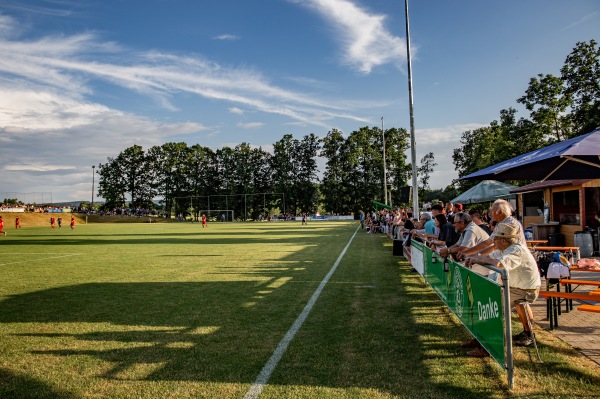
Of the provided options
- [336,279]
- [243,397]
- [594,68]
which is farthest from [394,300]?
[594,68]

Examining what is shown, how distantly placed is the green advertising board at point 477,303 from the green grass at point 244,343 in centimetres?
34

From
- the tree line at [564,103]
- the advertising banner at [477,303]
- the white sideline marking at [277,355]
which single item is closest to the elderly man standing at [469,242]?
the advertising banner at [477,303]

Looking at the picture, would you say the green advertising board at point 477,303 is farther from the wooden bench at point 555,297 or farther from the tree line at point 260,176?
the tree line at point 260,176

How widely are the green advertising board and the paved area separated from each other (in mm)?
1334

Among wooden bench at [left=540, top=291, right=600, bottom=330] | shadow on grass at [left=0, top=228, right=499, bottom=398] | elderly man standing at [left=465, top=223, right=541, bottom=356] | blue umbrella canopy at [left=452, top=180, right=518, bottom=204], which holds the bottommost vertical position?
Result: shadow on grass at [left=0, top=228, right=499, bottom=398]

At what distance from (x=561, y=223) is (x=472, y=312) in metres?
15.2

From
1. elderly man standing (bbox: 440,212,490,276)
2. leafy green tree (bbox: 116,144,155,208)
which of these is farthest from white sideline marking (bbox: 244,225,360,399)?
leafy green tree (bbox: 116,144,155,208)

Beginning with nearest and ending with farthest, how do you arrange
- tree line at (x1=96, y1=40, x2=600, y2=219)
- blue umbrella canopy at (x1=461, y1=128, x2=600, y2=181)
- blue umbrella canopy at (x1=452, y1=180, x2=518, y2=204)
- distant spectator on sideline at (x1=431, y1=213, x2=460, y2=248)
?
blue umbrella canopy at (x1=461, y1=128, x2=600, y2=181), distant spectator on sideline at (x1=431, y1=213, x2=460, y2=248), blue umbrella canopy at (x1=452, y1=180, x2=518, y2=204), tree line at (x1=96, y1=40, x2=600, y2=219)

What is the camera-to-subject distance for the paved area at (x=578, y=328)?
4973 millimetres

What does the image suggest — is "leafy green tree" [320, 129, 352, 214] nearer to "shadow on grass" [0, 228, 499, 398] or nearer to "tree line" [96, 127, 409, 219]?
"tree line" [96, 127, 409, 219]

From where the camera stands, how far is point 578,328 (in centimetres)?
585

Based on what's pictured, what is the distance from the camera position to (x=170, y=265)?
1359cm

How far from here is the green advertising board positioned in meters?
3.82

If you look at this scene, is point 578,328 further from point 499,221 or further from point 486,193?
point 486,193
